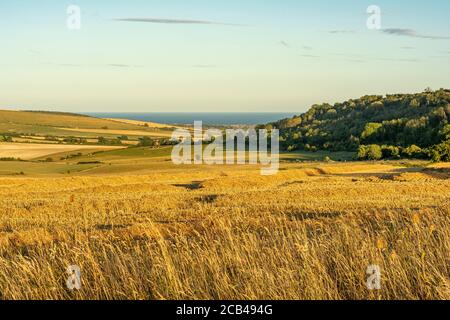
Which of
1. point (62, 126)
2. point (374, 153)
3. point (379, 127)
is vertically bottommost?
point (374, 153)

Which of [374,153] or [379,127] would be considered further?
[379,127]

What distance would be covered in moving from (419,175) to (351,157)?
31.5 m

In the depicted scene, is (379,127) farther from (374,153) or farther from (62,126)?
(62,126)

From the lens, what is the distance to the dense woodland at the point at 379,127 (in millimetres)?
72312

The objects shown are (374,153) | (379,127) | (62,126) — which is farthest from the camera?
(62,126)

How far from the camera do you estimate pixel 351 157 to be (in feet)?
247

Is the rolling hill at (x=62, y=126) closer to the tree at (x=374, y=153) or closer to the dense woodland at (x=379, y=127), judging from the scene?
the dense woodland at (x=379, y=127)

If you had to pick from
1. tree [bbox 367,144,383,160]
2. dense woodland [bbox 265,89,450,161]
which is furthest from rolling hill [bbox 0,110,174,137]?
tree [bbox 367,144,383,160]

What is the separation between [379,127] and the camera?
83.6 meters

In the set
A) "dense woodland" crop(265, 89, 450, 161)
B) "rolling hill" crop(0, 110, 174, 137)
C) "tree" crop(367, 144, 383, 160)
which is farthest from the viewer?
"rolling hill" crop(0, 110, 174, 137)

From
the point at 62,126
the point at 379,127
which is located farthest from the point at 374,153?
the point at 62,126

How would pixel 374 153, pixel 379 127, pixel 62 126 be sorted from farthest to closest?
pixel 62 126 < pixel 379 127 < pixel 374 153

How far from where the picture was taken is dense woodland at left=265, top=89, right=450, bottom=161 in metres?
72.3

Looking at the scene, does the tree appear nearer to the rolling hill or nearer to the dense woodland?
the dense woodland
